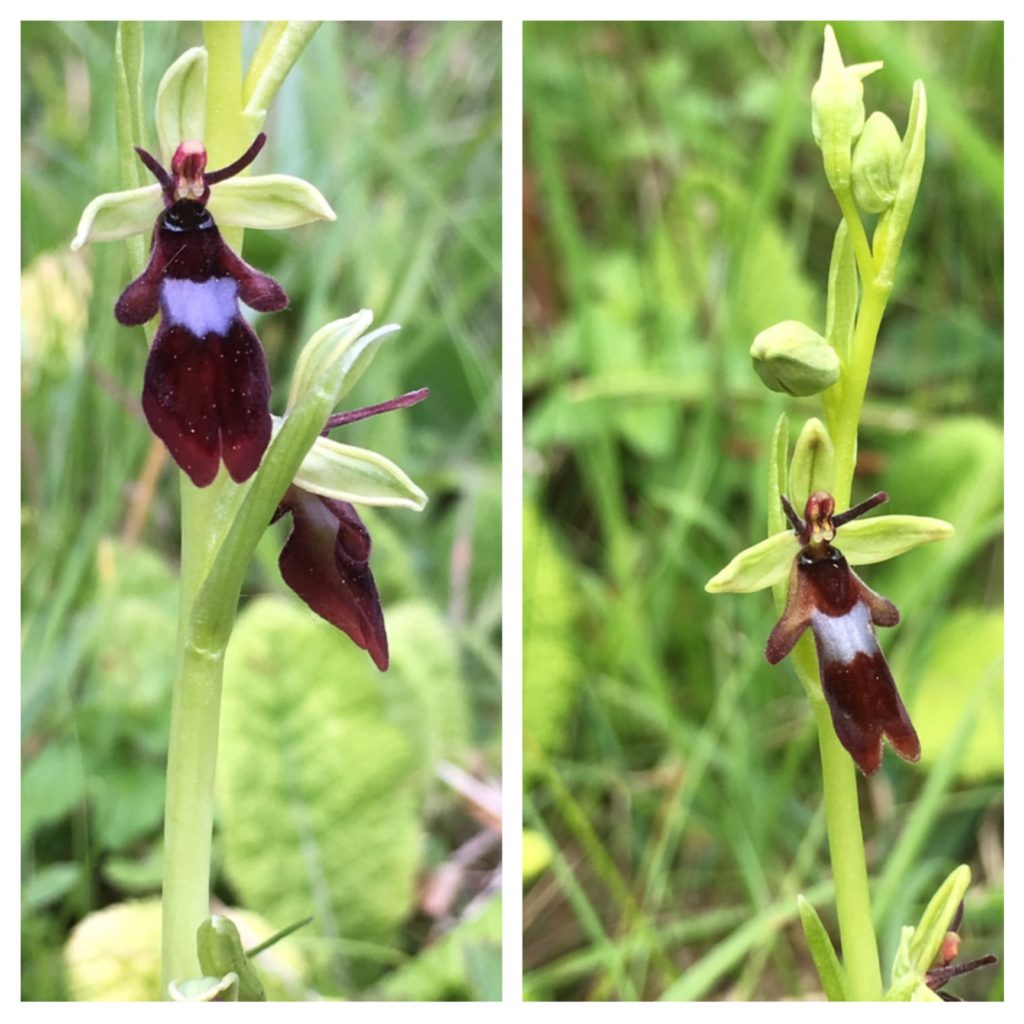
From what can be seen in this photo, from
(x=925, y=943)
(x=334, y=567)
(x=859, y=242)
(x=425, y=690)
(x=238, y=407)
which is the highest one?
(x=859, y=242)

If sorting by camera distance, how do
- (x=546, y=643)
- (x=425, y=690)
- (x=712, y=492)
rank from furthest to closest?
(x=712, y=492)
(x=546, y=643)
(x=425, y=690)

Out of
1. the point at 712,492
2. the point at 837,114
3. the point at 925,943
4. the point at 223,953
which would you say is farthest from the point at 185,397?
the point at 712,492

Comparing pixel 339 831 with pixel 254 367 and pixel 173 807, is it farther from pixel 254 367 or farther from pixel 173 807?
pixel 254 367

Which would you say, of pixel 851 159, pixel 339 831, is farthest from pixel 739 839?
pixel 851 159

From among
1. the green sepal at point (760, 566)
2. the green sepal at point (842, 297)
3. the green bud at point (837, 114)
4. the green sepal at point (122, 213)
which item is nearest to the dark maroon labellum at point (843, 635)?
the green sepal at point (760, 566)

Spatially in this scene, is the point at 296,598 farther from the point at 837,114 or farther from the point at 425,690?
the point at 837,114

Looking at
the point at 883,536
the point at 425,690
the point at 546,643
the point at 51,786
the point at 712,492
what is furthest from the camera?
the point at 712,492

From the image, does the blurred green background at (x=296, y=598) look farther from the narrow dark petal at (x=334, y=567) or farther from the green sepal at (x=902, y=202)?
the green sepal at (x=902, y=202)
